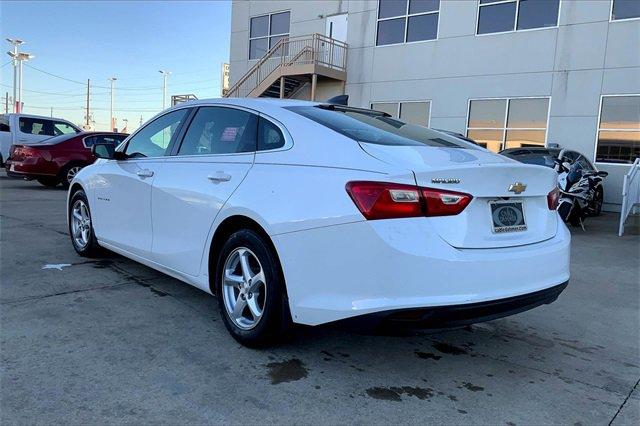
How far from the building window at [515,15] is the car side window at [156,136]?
13.0m

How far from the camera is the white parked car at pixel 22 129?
599 inches

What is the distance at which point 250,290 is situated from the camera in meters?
3.32

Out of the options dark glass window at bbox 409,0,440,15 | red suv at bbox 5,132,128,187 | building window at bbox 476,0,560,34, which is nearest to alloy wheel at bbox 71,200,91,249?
red suv at bbox 5,132,128,187

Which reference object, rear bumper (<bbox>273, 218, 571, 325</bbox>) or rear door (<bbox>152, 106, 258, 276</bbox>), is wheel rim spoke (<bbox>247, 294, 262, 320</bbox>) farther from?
rear door (<bbox>152, 106, 258, 276</bbox>)

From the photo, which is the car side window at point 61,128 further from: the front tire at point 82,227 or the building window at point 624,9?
the building window at point 624,9

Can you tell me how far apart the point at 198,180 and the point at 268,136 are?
2.19ft

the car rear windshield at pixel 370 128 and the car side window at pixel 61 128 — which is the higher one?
the car side window at pixel 61 128

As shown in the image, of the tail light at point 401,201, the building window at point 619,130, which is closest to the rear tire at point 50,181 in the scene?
the tail light at point 401,201

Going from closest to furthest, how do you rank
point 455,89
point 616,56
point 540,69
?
point 616,56 → point 540,69 → point 455,89

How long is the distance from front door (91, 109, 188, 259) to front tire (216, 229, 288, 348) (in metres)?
1.13

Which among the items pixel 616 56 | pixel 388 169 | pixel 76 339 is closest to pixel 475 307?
pixel 388 169

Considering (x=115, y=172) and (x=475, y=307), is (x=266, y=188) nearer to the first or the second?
(x=475, y=307)

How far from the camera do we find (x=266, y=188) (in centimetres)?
317

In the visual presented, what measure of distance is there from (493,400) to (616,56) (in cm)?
1348
